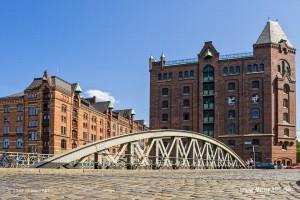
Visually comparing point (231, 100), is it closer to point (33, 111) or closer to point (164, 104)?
point (164, 104)

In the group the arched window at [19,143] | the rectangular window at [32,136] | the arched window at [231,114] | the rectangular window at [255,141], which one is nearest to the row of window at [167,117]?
the arched window at [231,114]

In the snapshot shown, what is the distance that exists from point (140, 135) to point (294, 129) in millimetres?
56553

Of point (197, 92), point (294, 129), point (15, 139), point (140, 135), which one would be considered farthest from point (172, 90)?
point (140, 135)

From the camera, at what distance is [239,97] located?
76.4 m

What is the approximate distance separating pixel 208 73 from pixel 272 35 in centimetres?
1294

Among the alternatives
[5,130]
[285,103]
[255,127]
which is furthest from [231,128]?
[5,130]

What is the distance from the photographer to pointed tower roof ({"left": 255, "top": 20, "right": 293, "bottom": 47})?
7712 cm

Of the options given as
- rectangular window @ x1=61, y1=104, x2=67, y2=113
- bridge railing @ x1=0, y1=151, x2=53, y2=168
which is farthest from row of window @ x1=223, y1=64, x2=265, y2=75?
bridge railing @ x1=0, y1=151, x2=53, y2=168

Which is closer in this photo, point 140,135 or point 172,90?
point 140,135

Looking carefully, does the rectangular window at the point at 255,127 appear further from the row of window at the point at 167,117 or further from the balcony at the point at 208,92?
the row of window at the point at 167,117

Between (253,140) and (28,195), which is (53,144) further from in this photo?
(28,195)

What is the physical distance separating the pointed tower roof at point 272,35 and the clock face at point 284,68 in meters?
3.78

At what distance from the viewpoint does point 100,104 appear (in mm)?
98625

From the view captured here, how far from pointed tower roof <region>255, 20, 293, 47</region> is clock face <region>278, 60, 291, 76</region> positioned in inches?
149
